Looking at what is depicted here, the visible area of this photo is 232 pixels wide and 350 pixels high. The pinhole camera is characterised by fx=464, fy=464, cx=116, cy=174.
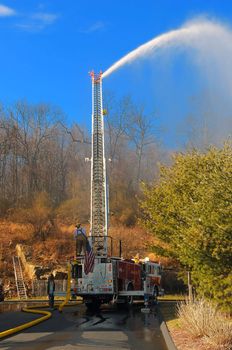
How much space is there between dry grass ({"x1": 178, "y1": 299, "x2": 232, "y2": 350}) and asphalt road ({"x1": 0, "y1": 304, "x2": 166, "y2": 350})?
83 centimetres

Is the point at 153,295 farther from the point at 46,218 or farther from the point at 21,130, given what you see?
the point at 21,130

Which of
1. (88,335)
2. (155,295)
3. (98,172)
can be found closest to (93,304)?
(155,295)

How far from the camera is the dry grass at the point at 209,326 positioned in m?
9.02

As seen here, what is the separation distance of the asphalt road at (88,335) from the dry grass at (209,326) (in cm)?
83

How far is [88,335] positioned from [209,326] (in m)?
3.80

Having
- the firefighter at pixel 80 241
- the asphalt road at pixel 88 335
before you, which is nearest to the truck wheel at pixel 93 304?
the firefighter at pixel 80 241

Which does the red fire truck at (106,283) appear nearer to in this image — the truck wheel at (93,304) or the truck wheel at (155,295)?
the truck wheel at (93,304)

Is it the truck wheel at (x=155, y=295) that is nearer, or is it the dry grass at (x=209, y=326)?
the dry grass at (x=209, y=326)

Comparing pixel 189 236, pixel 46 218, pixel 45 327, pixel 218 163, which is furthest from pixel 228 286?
pixel 46 218

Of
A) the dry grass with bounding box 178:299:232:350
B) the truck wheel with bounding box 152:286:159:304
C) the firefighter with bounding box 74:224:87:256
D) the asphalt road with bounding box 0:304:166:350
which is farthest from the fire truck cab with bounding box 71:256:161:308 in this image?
the dry grass with bounding box 178:299:232:350

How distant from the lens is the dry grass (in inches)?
355

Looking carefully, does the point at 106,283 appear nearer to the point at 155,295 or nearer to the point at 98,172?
the point at 155,295

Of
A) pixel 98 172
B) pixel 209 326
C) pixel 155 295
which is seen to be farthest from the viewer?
pixel 98 172

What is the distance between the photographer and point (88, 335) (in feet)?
40.3
